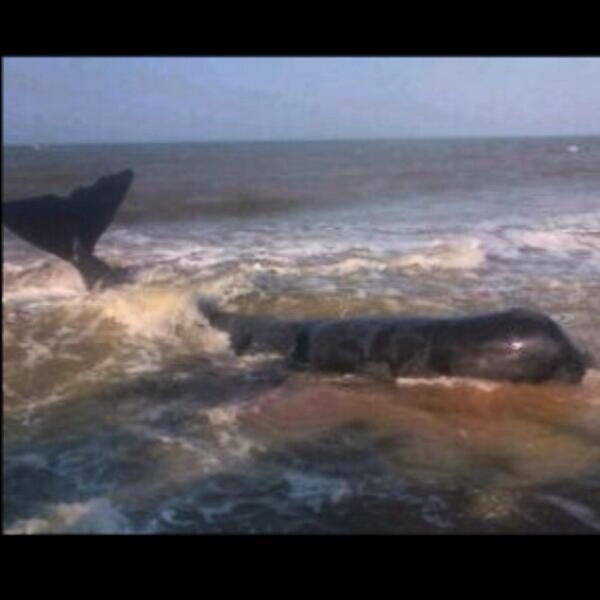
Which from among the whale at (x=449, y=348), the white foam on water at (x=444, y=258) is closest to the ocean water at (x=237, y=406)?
the whale at (x=449, y=348)

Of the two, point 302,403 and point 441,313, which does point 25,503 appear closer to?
point 302,403

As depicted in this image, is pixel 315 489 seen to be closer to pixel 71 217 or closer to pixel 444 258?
pixel 71 217

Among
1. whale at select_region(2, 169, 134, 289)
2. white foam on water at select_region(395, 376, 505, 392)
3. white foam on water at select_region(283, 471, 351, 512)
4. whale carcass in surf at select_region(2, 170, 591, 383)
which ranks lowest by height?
white foam on water at select_region(283, 471, 351, 512)

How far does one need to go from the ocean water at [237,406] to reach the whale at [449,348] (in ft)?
0.47

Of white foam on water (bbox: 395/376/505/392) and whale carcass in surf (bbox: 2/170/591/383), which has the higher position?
whale carcass in surf (bbox: 2/170/591/383)

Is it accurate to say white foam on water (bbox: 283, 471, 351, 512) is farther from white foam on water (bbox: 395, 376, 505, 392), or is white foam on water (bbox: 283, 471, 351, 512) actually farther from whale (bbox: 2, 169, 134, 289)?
whale (bbox: 2, 169, 134, 289)

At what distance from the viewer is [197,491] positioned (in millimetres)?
5297

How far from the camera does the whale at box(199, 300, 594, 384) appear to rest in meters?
7.55

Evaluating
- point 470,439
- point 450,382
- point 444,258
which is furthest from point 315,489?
point 444,258

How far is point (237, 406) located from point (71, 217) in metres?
4.54

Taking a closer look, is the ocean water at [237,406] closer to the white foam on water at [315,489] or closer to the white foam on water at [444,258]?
the white foam on water at [315,489]

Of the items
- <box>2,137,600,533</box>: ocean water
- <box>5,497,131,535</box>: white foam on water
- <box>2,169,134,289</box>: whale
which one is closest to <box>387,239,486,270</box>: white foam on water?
<box>2,137,600,533</box>: ocean water

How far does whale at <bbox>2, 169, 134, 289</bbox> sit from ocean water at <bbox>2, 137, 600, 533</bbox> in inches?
2.5
